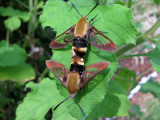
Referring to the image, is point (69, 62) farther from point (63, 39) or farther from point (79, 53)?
point (63, 39)

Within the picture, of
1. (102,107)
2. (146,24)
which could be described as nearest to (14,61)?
(102,107)

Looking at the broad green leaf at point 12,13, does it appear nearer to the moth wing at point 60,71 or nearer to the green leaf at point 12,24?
the green leaf at point 12,24

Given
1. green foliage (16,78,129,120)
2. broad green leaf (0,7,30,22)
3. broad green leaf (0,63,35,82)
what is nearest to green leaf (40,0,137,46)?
green foliage (16,78,129,120)

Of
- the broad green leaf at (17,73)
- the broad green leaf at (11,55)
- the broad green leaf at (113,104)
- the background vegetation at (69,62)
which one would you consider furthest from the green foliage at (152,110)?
the broad green leaf at (11,55)

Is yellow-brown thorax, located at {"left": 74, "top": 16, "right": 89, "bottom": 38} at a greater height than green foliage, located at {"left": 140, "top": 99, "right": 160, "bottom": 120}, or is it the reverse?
yellow-brown thorax, located at {"left": 74, "top": 16, "right": 89, "bottom": 38}

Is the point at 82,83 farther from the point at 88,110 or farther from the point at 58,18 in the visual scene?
the point at 58,18

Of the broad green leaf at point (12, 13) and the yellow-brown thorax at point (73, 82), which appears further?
the broad green leaf at point (12, 13)

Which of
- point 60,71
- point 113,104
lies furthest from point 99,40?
point 113,104

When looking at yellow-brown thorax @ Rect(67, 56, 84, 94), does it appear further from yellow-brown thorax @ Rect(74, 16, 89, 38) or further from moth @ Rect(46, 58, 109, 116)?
yellow-brown thorax @ Rect(74, 16, 89, 38)
